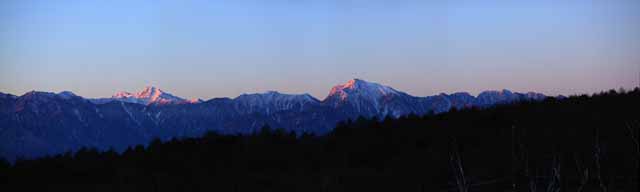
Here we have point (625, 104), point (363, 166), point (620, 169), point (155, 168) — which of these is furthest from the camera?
point (625, 104)

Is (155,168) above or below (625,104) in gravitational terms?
below

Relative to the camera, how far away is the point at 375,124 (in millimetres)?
24891

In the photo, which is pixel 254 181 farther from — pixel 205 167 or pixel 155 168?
pixel 155 168

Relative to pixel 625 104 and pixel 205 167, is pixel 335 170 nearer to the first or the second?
pixel 205 167

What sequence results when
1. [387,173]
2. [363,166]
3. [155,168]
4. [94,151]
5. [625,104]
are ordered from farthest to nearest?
[94,151]
[625,104]
[155,168]
[363,166]
[387,173]

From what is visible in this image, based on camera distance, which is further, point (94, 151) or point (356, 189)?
point (94, 151)

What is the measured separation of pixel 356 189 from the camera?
13531mm

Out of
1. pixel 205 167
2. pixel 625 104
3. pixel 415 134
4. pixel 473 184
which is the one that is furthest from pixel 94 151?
pixel 625 104

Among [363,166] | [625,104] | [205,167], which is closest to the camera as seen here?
[363,166]

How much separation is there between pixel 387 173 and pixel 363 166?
2427 millimetres

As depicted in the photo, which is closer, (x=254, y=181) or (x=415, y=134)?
(x=254, y=181)

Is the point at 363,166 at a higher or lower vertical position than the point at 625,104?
lower

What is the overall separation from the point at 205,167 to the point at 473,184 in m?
8.14

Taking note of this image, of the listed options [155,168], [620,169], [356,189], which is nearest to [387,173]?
[356,189]
